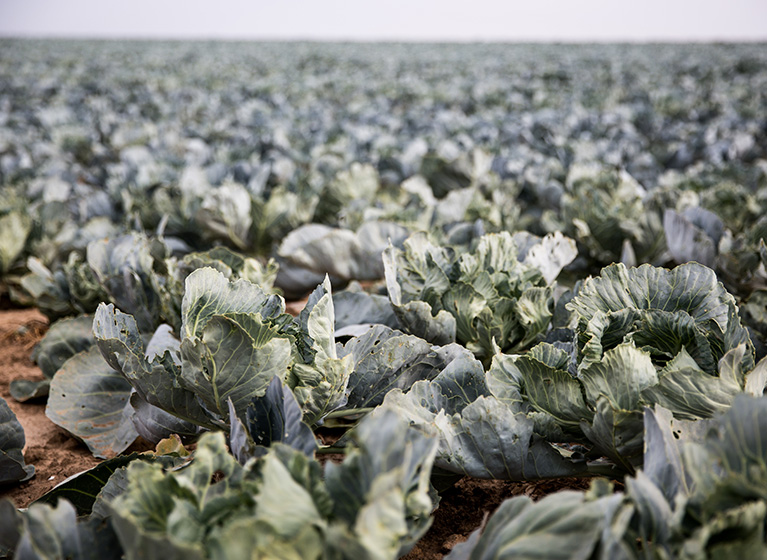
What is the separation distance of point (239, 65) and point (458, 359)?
17235 millimetres

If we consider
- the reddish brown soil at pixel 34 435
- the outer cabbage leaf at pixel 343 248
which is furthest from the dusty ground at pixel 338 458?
the outer cabbage leaf at pixel 343 248

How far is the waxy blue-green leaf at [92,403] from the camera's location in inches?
65.7

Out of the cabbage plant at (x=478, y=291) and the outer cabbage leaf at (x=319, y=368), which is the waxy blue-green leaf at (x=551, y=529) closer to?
the outer cabbage leaf at (x=319, y=368)

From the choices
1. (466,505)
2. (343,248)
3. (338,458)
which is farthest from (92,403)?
(466,505)

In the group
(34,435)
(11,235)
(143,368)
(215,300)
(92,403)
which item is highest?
(215,300)

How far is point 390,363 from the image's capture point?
1338mm

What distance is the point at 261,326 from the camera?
47.6 inches

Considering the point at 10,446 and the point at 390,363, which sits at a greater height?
the point at 390,363

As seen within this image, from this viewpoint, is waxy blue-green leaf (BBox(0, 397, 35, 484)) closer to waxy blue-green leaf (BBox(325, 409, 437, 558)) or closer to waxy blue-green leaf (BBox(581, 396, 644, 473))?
waxy blue-green leaf (BBox(325, 409, 437, 558))

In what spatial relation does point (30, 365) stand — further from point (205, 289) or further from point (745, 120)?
point (745, 120)

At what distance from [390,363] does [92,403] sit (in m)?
0.93

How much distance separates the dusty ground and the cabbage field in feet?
0.21

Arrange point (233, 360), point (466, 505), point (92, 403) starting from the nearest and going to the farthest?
point (233, 360), point (466, 505), point (92, 403)

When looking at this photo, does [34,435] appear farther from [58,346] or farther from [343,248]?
[343,248]
